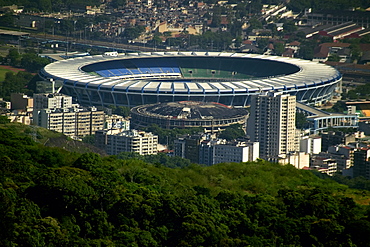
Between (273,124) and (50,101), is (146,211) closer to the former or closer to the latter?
(273,124)

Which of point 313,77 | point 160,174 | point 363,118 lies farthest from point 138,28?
point 160,174

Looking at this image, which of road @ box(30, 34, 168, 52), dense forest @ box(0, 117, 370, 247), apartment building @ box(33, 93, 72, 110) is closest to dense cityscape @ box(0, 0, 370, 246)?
dense forest @ box(0, 117, 370, 247)

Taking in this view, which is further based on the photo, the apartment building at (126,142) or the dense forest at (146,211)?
the apartment building at (126,142)

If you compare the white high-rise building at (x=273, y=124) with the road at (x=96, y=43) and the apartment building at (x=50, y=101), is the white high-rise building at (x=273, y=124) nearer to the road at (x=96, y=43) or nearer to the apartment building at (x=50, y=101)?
the apartment building at (x=50, y=101)

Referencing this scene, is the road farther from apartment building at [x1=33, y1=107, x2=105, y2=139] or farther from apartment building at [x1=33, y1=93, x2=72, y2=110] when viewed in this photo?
apartment building at [x1=33, y1=107, x2=105, y2=139]

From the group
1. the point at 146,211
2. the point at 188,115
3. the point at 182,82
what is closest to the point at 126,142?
the point at 188,115

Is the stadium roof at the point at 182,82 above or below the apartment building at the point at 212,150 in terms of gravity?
above

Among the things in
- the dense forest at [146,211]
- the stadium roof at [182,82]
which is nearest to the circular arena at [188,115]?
the stadium roof at [182,82]
